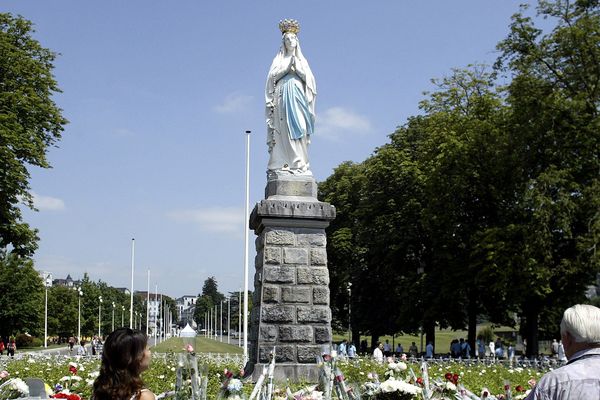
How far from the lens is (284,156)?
14.1 m

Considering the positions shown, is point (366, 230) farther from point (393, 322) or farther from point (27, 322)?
point (27, 322)

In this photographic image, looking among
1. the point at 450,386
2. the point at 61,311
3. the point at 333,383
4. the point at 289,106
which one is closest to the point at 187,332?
the point at 333,383

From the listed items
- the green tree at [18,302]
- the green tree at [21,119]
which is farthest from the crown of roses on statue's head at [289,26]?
the green tree at [18,302]

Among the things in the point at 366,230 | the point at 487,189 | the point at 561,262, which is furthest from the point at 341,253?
the point at 561,262

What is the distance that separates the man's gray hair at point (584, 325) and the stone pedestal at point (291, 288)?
28.7 ft

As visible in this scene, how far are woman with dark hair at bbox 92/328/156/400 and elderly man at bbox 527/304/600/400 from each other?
2223 millimetres

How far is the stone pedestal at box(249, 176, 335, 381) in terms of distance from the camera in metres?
12.7

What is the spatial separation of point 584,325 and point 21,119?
2924cm

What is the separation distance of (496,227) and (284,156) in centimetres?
1854

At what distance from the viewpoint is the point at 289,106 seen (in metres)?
14.2

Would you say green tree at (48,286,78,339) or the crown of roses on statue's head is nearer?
the crown of roses on statue's head

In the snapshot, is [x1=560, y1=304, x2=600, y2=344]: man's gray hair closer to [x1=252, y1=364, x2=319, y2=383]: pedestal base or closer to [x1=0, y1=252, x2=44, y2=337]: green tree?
[x1=252, y1=364, x2=319, y2=383]: pedestal base

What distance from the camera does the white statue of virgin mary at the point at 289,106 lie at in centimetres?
1403

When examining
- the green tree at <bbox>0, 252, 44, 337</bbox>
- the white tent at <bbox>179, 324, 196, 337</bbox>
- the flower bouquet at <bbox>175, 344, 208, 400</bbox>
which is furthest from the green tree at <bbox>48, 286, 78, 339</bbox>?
the white tent at <bbox>179, 324, 196, 337</bbox>
